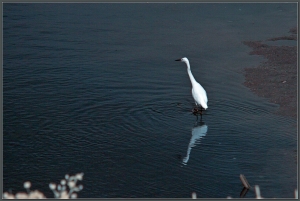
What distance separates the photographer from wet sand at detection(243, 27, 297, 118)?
46.0 feet

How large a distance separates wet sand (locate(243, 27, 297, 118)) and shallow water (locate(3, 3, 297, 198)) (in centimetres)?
39

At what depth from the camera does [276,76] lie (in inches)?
619

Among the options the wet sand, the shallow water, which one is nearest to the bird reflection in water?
the shallow water

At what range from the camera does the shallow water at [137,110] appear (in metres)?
9.80

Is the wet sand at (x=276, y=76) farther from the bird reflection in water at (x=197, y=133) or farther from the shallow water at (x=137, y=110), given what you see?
the bird reflection in water at (x=197, y=133)

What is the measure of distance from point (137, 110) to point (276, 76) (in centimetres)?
496

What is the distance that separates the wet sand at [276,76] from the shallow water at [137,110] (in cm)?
39

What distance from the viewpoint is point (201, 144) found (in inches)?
449

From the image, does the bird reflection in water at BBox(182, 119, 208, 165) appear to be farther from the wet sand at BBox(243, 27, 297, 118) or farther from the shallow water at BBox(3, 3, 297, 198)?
the wet sand at BBox(243, 27, 297, 118)

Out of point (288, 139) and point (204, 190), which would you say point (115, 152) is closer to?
point (204, 190)

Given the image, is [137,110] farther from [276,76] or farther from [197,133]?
[276,76]

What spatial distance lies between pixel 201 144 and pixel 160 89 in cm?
336

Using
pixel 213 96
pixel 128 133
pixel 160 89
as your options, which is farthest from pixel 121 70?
pixel 128 133

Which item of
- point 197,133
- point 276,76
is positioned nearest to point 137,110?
point 197,133
